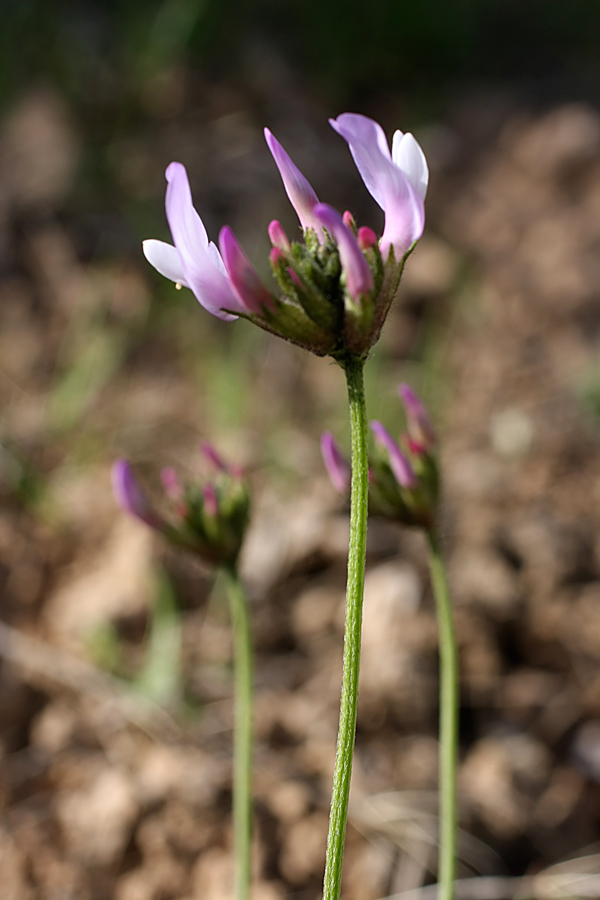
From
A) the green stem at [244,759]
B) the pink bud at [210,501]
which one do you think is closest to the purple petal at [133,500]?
the pink bud at [210,501]

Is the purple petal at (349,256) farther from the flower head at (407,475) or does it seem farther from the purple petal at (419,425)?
the purple petal at (419,425)

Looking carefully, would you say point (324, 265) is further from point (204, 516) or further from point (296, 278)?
point (204, 516)

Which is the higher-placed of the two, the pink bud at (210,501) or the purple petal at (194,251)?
the purple petal at (194,251)

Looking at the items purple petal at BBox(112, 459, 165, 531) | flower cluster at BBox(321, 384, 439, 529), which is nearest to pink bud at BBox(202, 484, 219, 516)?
purple petal at BBox(112, 459, 165, 531)

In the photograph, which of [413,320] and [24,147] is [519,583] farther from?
[24,147]

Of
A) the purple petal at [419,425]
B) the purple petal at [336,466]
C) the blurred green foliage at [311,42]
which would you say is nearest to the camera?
the purple petal at [336,466]

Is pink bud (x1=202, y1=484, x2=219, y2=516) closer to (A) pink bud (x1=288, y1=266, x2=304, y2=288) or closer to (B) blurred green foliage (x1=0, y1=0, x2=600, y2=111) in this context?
(A) pink bud (x1=288, y1=266, x2=304, y2=288)

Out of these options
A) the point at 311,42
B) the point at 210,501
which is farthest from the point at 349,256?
the point at 311,42
